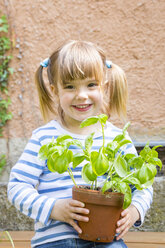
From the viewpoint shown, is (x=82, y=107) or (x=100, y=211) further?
(x=82, y=107)

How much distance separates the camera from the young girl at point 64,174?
1195 millimetres

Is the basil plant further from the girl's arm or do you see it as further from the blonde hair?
the blonde hair

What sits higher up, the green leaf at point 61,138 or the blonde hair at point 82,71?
the blonde hair at point 82,71

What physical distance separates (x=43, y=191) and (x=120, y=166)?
1.51 feet

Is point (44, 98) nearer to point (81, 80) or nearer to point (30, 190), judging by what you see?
point (81, 80)

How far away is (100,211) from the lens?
1.00 meters

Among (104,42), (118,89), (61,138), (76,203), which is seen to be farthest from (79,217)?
(104,42)

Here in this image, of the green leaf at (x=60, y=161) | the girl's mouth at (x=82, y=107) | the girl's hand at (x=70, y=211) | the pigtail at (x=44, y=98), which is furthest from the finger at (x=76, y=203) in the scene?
the pigtail at (x=44, y=98)

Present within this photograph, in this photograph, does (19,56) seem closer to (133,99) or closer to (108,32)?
(108,32)

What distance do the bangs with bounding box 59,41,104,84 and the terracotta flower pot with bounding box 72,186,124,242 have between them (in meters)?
0.47

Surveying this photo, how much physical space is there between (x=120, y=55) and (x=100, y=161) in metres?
1.52

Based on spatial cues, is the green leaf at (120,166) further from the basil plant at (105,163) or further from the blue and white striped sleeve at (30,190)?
the blue and white striped sleeve at (30,190)

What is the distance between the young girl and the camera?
1.20 metres

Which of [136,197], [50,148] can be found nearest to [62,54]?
[50,148]
